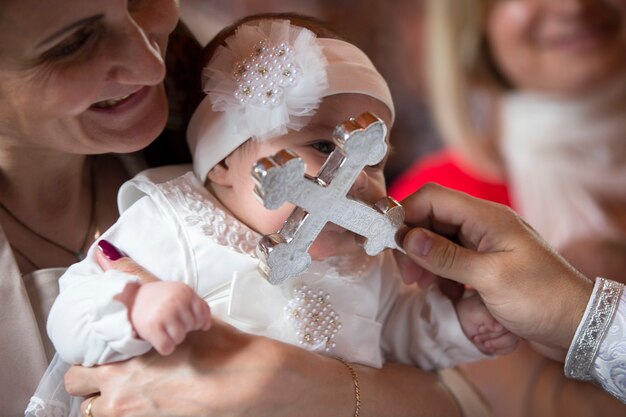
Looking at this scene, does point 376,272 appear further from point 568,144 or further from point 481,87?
point 481,87

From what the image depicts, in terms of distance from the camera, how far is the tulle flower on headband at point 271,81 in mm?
833

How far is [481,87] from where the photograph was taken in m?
2.29

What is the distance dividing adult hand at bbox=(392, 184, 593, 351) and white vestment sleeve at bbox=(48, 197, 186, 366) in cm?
29

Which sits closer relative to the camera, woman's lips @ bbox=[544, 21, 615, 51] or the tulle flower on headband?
the tulle flower on headband

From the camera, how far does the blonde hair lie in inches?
87.0

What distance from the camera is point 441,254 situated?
35.9 inches

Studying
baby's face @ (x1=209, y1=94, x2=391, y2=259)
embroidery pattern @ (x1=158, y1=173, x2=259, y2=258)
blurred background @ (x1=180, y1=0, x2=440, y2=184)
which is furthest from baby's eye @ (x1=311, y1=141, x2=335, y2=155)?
blurred background @ (x1=180, y1=0, x2=440, y2=184)

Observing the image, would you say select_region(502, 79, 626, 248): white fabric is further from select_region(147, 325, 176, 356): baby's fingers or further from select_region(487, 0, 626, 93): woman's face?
select_region(147, 325, 176, 356): baby's fingers

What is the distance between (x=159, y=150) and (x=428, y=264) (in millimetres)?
409

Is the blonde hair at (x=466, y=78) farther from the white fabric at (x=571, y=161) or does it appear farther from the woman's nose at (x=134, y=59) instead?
the woman's nose at (x=134, y=59)

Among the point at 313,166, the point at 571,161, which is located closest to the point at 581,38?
the point at 571,161

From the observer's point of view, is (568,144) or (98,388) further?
(568,144)

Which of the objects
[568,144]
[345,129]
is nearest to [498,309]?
[345,129]

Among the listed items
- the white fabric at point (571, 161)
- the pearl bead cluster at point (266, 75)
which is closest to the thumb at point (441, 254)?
the pearl bead cluster at point (266, 75)
